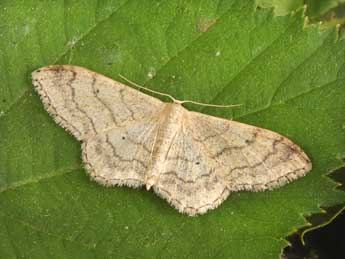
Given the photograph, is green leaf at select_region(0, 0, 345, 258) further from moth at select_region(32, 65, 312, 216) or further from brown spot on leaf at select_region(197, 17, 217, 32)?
moth at select_region(32, 65, 312, 216)

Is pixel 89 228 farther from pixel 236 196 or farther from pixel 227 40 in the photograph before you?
pixel 227 40

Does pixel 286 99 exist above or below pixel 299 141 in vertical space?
above

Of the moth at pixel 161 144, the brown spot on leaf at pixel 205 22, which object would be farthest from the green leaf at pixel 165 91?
the moth at pixel 161 144

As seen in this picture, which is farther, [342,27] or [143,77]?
[342,27]

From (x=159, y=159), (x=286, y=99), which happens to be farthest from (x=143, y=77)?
(x=286, y=99)

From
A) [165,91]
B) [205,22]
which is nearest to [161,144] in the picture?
[165,91]

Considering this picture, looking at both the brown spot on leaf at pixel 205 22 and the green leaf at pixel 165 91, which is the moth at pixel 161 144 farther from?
the brown spot on leaf at pixel 205 22
